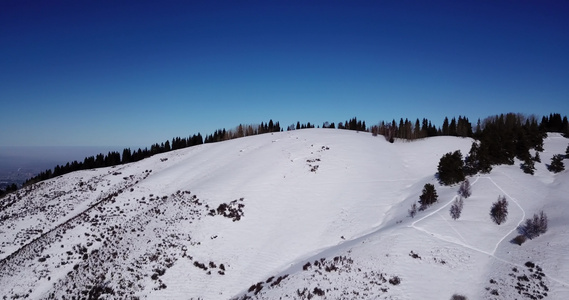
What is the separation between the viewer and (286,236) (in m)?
30.3

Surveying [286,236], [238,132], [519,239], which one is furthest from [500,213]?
[238,132]

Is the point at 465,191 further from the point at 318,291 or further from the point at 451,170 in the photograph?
the point at 318,291

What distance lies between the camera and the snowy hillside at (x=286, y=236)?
19.6 m

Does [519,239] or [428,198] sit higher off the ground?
[428,198]

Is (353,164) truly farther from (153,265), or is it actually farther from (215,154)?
(153,265)

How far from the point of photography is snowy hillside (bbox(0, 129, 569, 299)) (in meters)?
19.6

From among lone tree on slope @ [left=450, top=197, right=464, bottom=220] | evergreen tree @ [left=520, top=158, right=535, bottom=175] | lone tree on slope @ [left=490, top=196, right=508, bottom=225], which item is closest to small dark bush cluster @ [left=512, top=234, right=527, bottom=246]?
lone tree on slope @ [left=490, top=196, right=508, bottom=225]

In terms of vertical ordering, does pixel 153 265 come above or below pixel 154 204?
below

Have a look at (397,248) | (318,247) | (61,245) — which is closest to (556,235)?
(397,248)

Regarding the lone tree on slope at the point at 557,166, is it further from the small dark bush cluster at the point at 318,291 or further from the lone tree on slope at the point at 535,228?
the small dark bush cluster at the point at 318,291

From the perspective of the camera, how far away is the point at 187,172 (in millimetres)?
48406

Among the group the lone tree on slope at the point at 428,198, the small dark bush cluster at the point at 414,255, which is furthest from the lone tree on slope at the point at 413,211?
the small dark bush cluster at the point at 414,255

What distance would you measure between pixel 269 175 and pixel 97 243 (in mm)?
22738

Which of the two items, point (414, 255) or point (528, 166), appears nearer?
point (414, 255)
